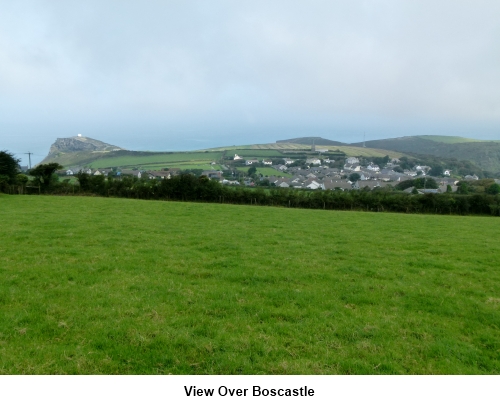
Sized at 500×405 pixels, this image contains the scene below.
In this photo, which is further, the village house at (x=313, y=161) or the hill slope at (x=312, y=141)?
the hill slope at (x=312, y=141)

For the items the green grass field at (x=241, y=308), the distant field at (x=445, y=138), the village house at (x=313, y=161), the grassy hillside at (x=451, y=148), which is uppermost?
the distant field at (x=445, y=138)

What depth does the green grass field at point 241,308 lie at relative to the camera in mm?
3789

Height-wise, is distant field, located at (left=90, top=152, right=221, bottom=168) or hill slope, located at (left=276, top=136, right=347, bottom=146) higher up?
hill slope, located at (left=276, top=136, right=347, bottom=146)

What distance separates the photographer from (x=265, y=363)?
146 inches

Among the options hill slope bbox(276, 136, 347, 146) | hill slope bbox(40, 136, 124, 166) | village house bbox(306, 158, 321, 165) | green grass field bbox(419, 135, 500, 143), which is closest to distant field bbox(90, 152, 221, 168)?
village house bbox(306, 158, 321, 165)

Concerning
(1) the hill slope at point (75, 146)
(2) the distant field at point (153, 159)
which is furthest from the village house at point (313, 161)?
(1) the hill slope at point (75, 146)

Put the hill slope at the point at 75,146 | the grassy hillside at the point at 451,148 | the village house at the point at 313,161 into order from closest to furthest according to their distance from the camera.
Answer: the village house at the point at 313,161, the grassy hillside at the point at 451,148, the hill slope at the point at 75,146

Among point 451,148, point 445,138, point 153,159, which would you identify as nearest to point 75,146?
point 153,159

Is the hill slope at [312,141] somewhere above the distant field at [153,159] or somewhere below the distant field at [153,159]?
above

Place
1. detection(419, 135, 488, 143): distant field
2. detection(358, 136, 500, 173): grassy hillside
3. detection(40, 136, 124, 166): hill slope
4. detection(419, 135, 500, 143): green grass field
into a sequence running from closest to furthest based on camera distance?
detection(358, 136, 500, 173): grassy hillside < detection(40, 136, 124, 166): hill slope < detection(419, 135, 488, 143): distant field < detection(419, 135, 500, 143): green grass field

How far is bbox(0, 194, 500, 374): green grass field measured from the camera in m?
3.79

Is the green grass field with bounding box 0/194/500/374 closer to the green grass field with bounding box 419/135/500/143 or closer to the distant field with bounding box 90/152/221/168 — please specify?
the distant field with bounding box 90/152/221/168

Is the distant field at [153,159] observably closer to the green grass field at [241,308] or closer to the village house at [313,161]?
the village house at [313,161]

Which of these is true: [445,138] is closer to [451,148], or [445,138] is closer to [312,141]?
[451,148]
